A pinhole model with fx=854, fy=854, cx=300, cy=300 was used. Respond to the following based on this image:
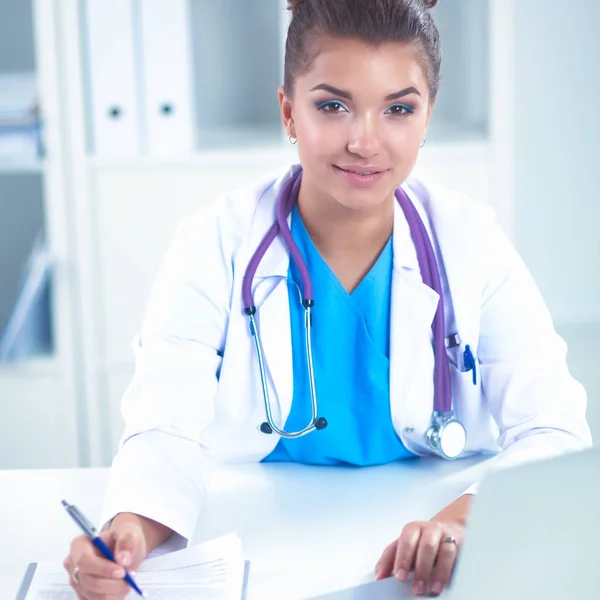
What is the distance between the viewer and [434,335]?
3.77ft

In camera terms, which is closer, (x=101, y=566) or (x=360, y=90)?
(x=101, y=566)

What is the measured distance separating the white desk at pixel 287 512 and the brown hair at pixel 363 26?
1.67ft

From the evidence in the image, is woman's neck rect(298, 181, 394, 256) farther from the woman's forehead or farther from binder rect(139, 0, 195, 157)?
binder rect(139, 0, 195, 157)

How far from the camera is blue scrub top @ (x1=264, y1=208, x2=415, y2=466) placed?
1.15 metres

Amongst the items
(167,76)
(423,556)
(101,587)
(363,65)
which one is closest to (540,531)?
(423,556)

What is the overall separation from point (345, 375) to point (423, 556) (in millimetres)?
378

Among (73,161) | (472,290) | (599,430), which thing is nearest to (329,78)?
(472,290)

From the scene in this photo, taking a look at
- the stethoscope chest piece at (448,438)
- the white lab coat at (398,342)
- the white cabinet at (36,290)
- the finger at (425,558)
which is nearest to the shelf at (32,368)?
the white cabinet at (36,290)

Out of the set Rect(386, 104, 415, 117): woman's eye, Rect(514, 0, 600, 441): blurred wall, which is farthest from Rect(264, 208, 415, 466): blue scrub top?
Rect(514, 0, 600, 441): blurred wall

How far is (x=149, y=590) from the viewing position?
0.81 metres

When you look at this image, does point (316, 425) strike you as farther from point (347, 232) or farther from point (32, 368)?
point (32, 368)

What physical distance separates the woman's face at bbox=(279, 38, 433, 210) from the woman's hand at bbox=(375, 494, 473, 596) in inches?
17.4

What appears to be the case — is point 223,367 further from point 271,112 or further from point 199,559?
point 271,112

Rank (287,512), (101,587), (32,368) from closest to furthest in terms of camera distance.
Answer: (101,587), (287,512), (32,368)
